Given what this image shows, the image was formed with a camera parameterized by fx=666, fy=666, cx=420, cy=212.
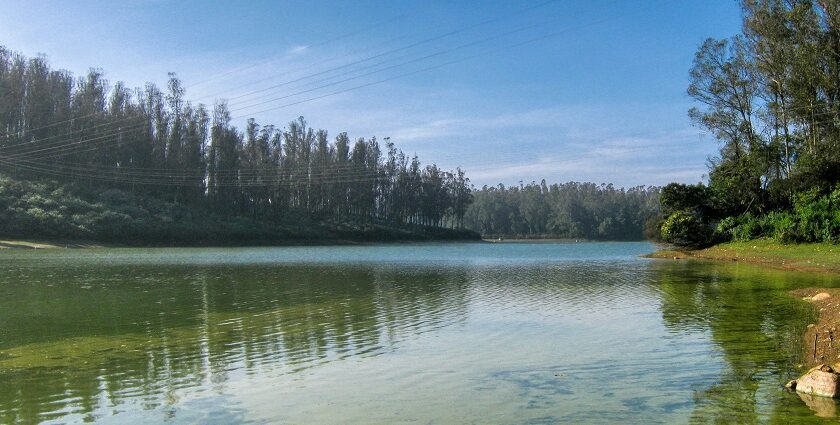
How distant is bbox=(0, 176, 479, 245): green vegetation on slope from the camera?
7188 centimetres

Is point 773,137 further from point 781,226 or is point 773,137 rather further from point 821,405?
point 821,405

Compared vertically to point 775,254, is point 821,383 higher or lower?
lower

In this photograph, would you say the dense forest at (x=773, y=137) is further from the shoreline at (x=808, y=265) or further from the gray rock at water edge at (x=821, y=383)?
the gray rock at water edge at (x=821, y=383)

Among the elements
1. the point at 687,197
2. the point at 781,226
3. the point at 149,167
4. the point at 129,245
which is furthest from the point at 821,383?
the point at 149,167

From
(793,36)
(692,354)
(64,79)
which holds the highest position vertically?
(64,79)

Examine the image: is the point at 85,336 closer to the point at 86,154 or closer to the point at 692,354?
the point at 692,354

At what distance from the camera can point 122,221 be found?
78.6 meters

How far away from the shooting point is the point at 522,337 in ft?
48.5

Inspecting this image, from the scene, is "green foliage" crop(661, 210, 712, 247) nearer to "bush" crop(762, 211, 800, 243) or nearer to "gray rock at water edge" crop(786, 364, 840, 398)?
"bush" crop(762, 211, 800, 243)

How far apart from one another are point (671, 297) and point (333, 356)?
1397cm

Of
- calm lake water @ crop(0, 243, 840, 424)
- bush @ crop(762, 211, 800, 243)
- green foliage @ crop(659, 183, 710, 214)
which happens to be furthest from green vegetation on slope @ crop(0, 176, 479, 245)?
bush @ crop(762, 211, 800, 243)

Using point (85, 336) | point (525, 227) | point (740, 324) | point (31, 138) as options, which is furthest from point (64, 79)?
point (525, 227)

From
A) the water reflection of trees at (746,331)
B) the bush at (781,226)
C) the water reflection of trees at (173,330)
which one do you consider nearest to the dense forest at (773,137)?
the bush at (781,226)

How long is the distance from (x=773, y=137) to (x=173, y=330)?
49.0 metres
